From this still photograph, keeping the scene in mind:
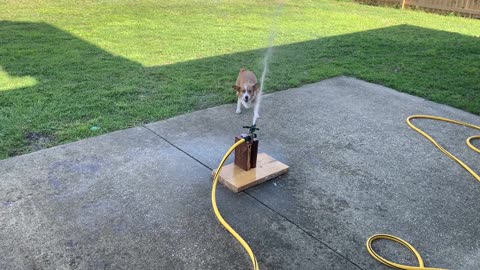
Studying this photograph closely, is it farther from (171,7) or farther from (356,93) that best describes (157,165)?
(171,7)

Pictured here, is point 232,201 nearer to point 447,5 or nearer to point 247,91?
point 247,91

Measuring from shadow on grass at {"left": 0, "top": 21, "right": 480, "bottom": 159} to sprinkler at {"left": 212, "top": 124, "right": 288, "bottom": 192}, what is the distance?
124 centimetres

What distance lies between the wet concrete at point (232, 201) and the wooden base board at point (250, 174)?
0.05 m

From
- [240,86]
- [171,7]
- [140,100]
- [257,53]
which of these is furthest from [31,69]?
[171,7]

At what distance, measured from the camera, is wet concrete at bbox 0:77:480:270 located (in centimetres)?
220

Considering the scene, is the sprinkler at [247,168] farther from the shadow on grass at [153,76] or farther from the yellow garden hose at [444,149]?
the yellow garden hose at [444,149]

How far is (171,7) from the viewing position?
10711 millimetres

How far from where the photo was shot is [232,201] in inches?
104

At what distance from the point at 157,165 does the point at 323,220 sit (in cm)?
124

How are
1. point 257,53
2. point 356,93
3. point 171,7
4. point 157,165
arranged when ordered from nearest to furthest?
point 157,165
point 356,93
point 257,53
point 171,7

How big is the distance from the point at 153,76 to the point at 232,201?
2926mm

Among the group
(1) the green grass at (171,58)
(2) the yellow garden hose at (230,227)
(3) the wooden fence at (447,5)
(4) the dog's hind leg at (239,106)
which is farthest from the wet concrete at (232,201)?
(3) the wooden fence at (447,5)

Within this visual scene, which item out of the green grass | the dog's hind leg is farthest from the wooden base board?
the green grass

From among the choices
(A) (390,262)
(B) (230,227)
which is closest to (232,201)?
(B) (230,227)
